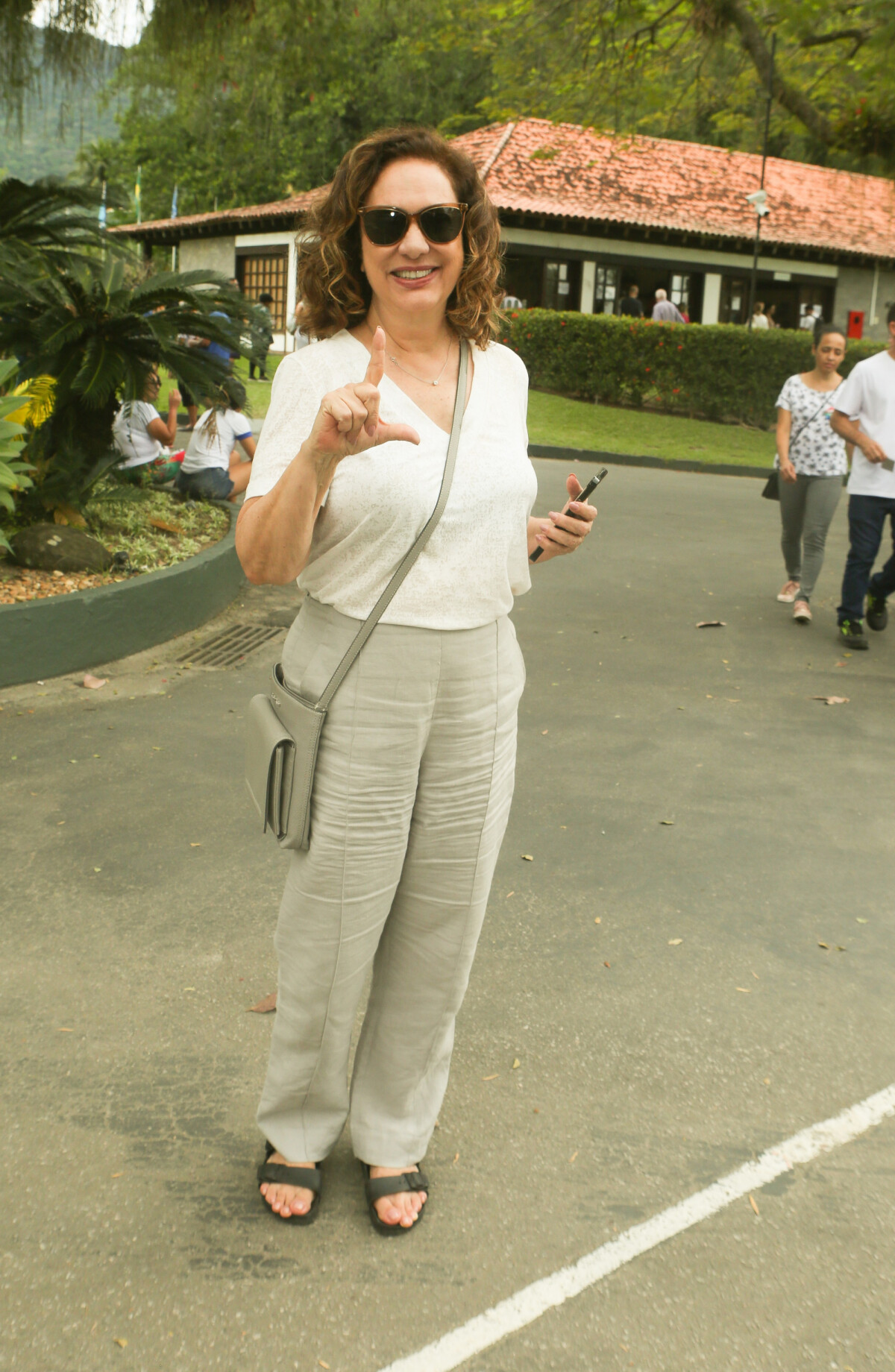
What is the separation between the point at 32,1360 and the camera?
6.84 ft

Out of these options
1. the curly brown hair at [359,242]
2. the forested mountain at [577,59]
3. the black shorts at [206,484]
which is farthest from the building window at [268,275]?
the curly brown hair at [359,242]

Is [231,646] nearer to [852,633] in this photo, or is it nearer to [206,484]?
[206,484]

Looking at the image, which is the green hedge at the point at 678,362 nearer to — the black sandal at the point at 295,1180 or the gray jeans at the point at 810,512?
the gray jeans at the point at 810,512

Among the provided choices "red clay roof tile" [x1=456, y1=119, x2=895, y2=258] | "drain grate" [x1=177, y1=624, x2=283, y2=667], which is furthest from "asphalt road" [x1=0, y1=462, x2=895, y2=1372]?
"red clay roof tile" [x1=456, y1=119, x2=895, y2=258]

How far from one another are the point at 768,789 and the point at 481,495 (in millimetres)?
3181

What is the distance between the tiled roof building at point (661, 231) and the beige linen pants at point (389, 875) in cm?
2727

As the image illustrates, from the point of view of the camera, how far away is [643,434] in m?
19.7

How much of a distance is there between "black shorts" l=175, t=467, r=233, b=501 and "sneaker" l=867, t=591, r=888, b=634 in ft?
15.5

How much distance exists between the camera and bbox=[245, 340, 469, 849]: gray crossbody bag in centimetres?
218

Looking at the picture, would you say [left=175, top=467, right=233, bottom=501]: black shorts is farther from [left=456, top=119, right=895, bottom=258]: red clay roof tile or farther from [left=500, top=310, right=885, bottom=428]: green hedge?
[left=456, top=119, right=895, bottom=258]: red clay roof tile

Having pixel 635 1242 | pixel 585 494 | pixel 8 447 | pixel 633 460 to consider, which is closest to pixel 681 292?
pixel 633 460

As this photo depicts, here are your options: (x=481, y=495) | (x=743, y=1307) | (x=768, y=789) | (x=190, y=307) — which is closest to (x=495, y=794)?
(x=481, y=495)

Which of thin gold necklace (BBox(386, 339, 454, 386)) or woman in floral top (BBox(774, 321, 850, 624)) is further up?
thin gold necklace (BBox(386, 339, 454, 386))

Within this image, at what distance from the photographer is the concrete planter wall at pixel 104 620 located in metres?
5.83
